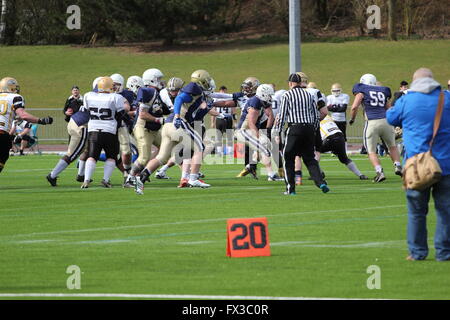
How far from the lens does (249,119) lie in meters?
20.4

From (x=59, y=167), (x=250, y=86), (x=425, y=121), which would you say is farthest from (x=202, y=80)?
(x=425, y=121)

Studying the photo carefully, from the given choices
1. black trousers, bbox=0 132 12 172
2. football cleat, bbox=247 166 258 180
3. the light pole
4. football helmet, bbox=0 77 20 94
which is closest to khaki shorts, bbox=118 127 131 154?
football helmet, bbox=0 77 20 94

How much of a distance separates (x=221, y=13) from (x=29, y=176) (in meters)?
45.4

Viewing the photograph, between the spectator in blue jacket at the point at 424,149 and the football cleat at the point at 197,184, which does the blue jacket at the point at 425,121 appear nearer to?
the spectator in blue jacket at the point at 424,149

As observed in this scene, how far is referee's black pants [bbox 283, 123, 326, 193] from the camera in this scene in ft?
56.0

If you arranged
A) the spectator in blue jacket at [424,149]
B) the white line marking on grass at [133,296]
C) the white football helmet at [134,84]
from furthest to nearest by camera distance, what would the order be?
1. the white football helmet at [134,84]
2. the spectator in blue jacket at [424,149]
3. the white line marking on grass at [133,296]

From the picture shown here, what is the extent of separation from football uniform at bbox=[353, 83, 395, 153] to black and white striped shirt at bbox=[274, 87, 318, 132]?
2955 mm

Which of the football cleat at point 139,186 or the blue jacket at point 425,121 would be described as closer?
the blue jacket at point 425,121

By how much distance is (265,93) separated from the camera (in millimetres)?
20281

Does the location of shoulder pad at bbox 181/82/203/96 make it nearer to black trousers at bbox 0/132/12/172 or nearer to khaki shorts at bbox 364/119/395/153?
black trousers at bbox 0/132/12/172

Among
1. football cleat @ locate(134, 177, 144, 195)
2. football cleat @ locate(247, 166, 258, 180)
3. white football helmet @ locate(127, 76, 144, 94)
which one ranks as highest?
white football helmet @ locate(127, 76, 144, 94)

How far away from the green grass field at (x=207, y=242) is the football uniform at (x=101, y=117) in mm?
832

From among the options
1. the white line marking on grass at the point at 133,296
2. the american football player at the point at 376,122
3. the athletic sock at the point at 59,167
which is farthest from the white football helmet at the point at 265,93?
the white line marking on grass at the point at 133,296

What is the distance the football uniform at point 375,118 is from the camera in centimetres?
1989
